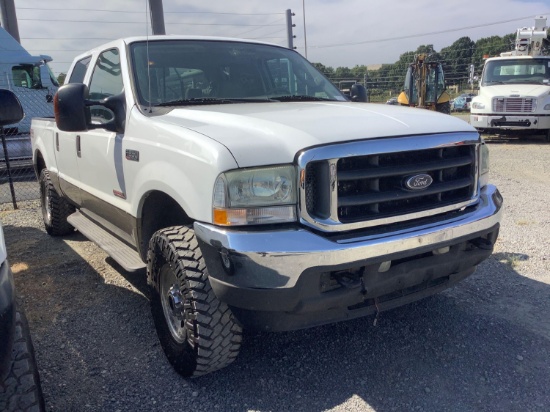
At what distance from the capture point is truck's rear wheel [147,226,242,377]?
251 centimetres

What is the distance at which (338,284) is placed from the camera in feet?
7.83

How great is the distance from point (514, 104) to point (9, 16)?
51.1 feet

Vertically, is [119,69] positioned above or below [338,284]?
above

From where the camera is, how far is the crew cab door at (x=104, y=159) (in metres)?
3.43

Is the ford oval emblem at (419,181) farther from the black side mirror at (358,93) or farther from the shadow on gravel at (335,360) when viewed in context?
the black side mirror at (358,93)

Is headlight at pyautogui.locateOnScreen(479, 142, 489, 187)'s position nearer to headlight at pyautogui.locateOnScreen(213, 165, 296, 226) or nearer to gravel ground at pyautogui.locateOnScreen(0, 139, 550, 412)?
gravel ground at pyautogui.locateOnScreen(0, 139, 550, 412)

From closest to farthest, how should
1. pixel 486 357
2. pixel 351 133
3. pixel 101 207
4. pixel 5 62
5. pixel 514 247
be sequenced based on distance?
pixel 351 133
pixel 486 357
pixel 101 207
pixel 514 247
pixel 5 62

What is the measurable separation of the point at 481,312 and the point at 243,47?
9.07 ft

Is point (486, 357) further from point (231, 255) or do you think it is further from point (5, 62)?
point (5, 62)

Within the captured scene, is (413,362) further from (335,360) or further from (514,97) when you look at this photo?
(514,97)

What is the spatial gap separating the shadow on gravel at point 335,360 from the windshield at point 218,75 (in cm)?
166

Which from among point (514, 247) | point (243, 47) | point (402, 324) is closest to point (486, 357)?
point (402, 324)

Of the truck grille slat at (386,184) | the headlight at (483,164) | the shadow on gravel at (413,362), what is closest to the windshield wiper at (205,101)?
the truck grille slat at (386,184)

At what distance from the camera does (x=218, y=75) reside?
12.0ft
